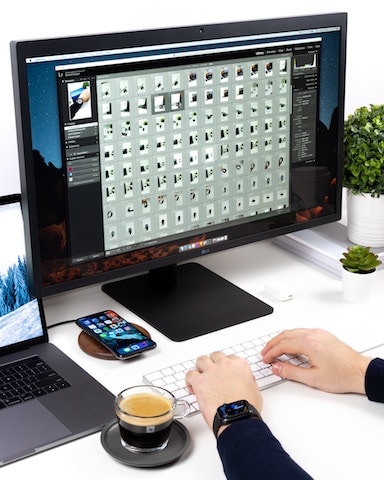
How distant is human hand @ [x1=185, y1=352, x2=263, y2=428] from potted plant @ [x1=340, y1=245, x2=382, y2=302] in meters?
0.39

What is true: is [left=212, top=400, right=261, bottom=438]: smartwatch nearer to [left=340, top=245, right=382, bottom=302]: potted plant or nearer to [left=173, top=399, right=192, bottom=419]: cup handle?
[left=173, top=399, right=192, bottom=419]: cup handle

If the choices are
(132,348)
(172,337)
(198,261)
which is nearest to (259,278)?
(198,261)

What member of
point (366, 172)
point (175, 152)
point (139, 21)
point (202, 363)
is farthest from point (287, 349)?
point (139, 21)

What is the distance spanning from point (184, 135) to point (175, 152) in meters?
0.03

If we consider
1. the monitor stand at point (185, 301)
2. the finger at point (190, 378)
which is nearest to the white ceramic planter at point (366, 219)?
the monitor stand at point (185, 301)

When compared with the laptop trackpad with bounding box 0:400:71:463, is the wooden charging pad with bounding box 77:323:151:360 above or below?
above

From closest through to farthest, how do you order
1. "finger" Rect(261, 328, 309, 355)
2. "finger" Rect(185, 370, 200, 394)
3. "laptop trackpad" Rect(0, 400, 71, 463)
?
"laptop trackpad" Rect(0, 400, 71, 463)
"finger" Rect(185, 370, 200, 394)
"finger" Rect(261, 328, 309, 355)

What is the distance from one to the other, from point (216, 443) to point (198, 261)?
683 mm

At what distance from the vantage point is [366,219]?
1.79 meters

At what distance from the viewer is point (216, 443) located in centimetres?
117

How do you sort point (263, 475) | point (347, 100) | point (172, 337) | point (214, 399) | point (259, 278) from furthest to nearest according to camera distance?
1. point (347, 100)
2. point (259, 278)
3. point (172, 337)
4. point (214, 399)
5. point (263, 475)

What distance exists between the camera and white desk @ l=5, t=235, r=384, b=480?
45.4 inches

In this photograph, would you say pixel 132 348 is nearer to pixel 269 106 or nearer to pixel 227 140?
pixel 227 140

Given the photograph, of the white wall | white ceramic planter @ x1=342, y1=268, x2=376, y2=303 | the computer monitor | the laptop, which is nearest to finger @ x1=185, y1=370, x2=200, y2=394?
the laptop
